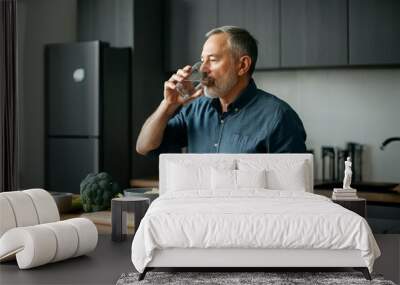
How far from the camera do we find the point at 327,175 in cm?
685

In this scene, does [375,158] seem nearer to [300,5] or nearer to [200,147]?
[300,5]

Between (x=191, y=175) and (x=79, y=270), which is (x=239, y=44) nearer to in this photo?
(x=191, y=175)

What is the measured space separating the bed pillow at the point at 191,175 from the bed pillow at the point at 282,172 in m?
0.14

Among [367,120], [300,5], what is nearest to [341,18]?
[300,5]

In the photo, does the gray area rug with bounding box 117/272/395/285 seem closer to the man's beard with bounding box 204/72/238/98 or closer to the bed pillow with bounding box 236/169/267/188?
the bed pillow with bounding box 236/169/267/188

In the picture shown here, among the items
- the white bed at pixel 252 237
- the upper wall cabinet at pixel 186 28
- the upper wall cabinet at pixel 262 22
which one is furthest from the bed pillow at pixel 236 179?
the upper wall cabinet at pixel 186 28

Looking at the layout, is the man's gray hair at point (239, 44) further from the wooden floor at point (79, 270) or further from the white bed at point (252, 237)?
the wooden floor at point (79, 270)

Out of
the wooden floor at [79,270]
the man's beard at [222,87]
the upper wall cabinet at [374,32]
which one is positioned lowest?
the wooden floor at [79,270]

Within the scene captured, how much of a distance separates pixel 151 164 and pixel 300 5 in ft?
7.37

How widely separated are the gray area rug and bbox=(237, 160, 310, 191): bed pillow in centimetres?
88

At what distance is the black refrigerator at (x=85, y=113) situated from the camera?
670 centimetres

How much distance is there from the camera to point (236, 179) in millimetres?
4387

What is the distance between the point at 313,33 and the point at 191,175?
8.68 feet

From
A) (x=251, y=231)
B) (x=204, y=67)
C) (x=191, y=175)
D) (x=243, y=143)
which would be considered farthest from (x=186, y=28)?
(x=251, y=231)
